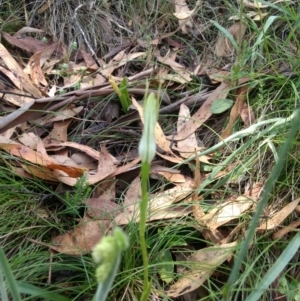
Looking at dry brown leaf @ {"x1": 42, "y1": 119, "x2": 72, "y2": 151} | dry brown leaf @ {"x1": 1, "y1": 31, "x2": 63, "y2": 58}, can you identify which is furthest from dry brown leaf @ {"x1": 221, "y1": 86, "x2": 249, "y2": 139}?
dry brown leaf @ {"x1": 1, "y1": 31, "x2": 63, "y2": 58}

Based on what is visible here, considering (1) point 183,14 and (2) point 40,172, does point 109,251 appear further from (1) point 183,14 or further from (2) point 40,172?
(1) point 183,14

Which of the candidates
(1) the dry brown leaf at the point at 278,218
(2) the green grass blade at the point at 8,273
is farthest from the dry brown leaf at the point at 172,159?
(2) the green grass blade at the point at 8,273

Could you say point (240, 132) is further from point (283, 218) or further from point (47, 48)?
point (47, 48)

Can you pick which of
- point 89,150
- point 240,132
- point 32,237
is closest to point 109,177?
point 89,150

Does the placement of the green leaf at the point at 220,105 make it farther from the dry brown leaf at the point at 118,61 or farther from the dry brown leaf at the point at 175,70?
the dry brown leaf at the point at 118,61

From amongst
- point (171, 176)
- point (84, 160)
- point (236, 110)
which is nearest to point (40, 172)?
point (84, 160)

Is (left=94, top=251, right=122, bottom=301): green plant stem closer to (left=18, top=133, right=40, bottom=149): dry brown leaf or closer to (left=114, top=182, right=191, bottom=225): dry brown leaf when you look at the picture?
(left=114, top=182, right=191, bottom=225): dry brown leaf
